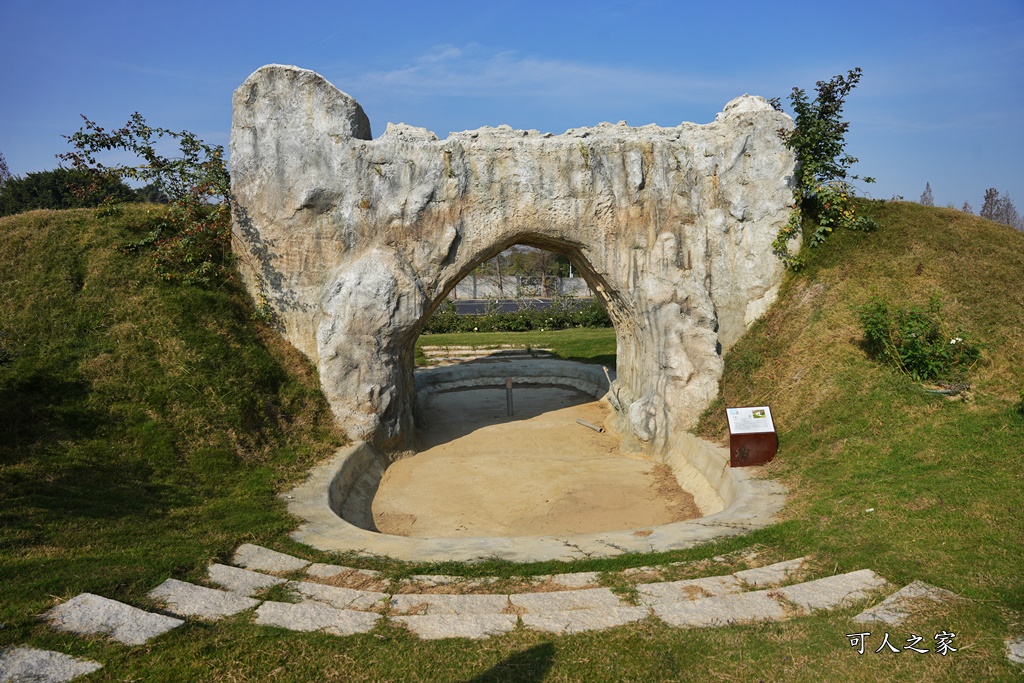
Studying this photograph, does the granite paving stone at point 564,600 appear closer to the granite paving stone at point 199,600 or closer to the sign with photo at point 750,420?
the granite paving stone at point 199,600

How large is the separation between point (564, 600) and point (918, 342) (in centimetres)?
672

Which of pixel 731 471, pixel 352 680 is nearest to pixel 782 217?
pixel 731 471

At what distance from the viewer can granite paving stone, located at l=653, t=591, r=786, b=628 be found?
5.34 metres

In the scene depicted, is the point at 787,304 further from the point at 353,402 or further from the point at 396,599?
the point at 396,599

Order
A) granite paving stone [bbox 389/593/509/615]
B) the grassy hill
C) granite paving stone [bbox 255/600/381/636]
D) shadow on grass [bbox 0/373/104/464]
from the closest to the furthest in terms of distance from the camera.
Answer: the grassy hill
granite paving stone [bbox 255/600/381/636]
granite paving stone [bbox 389/593/509/615]
shadow on grass [bbox 0/373/104/464]

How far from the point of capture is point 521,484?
10836 mm

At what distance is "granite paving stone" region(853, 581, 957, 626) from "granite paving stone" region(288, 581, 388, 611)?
12.2ft

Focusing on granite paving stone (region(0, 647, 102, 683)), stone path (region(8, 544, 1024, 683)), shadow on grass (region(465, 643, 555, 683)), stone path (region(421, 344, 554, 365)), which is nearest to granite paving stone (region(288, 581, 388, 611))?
stone path (region(8, 544, 1024, 683))

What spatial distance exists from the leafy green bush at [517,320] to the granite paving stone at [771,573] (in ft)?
69.2

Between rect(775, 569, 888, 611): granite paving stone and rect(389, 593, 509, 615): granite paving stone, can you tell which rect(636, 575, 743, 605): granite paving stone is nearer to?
rect(775, 569, 888, 611): granite paving stone

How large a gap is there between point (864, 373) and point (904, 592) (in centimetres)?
519

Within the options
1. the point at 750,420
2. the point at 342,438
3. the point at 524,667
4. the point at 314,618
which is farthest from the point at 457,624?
the point at 342,438

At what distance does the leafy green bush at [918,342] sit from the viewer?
950 centimetres

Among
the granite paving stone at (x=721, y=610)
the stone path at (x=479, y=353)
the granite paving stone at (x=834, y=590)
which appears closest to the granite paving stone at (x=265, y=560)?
the granite paving stone at (x=721, y=610)
